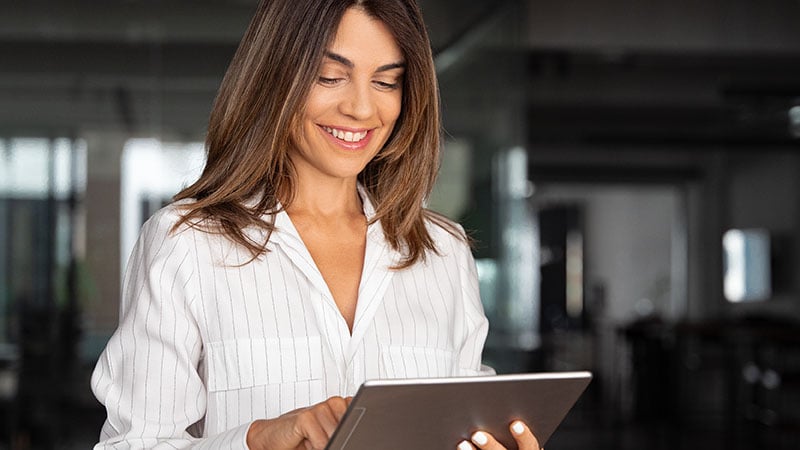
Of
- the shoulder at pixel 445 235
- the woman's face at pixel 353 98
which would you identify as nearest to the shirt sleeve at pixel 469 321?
the shoulder at pixel 445 235

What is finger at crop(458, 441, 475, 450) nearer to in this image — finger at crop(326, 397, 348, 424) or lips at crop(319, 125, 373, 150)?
finger at crop(326, 397, 348, 424)

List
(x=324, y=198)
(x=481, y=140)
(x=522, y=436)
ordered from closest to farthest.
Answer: (x=522, y=436) → (x=324, y=198) → (x=481, y=140)

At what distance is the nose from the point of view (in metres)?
1.45

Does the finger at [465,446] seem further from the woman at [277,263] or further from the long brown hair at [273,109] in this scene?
the long brown hair at [273,109]

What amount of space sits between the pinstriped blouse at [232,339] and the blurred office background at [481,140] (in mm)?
2890

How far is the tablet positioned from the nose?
444mm

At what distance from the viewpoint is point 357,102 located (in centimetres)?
145

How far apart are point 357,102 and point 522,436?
0.49 m

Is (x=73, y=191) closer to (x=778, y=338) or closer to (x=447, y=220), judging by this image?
(x=447, y=220)

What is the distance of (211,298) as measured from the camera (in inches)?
57.0

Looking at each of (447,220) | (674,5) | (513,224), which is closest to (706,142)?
(674,5)

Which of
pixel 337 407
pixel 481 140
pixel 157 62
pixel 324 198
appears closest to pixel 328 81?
pixel 324 198

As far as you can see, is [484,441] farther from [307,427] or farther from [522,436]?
[307,427]

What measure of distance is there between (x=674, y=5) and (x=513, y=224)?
2.31m
